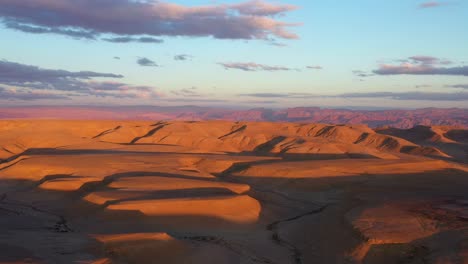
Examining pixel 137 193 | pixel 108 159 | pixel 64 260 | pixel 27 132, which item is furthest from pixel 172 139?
pixel 64 260

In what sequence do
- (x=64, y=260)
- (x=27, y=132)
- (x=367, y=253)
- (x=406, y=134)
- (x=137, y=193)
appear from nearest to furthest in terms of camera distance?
(x=64, y=260) → (x=367, y=253) → (x=137, y=193) → (x=27, y=132) → (x=406, y=134)

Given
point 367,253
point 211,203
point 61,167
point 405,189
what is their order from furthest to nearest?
point 61,167 < point 405,189 < point 211,203 < point 367,253

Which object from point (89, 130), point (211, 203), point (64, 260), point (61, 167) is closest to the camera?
point (64, 260)

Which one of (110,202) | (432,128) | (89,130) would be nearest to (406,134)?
(432,128)

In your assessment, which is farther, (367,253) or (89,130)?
(89,130)

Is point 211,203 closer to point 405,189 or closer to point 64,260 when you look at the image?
point 64,260

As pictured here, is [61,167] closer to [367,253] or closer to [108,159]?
[108,159]
